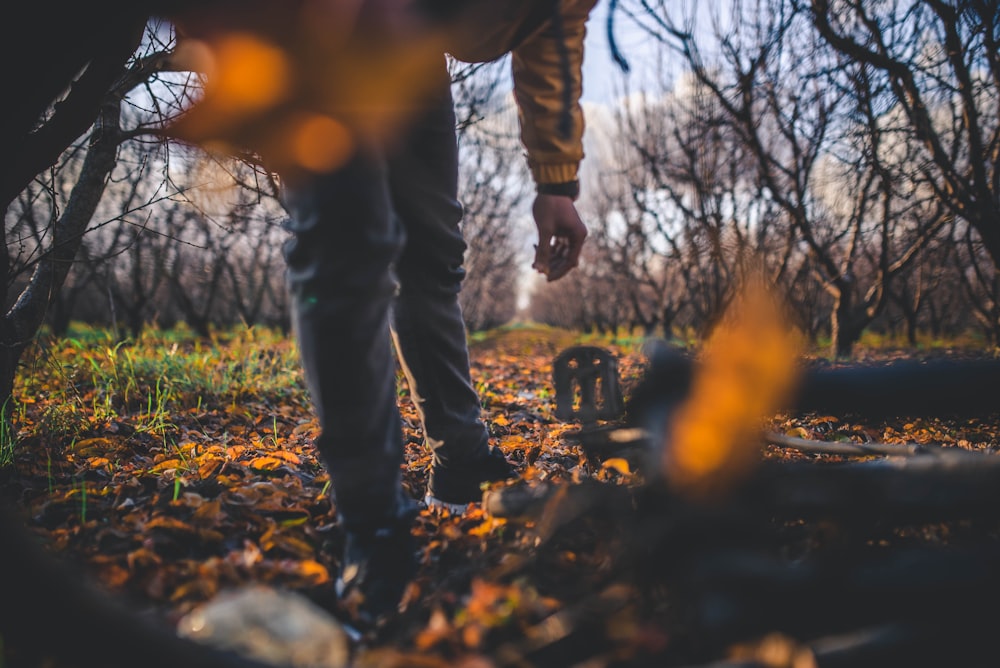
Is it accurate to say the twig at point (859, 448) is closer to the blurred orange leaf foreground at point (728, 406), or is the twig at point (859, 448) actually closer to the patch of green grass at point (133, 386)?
the blurred orange leaf foreground at point (728, 406)

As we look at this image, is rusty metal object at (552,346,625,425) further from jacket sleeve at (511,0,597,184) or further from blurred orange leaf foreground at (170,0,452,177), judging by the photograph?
blurred orange leaf foreground at (170,0,452,177)

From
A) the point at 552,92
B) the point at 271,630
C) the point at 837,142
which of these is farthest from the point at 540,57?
the point at 837,142

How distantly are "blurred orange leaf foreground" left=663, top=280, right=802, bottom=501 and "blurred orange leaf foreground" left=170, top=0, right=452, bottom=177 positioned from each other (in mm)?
837

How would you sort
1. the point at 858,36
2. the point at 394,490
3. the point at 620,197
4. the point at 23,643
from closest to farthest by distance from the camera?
1. the point at 23,643
2. the point at 394,490
3. the point at 858,36
4. the point at 620,197

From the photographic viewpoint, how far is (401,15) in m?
1.05

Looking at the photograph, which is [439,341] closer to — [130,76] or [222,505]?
[222,505]

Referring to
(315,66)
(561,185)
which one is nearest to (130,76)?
(315,66)

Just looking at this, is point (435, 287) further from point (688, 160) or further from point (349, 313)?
point (688, 160)

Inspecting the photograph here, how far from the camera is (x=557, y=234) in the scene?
1.40 m

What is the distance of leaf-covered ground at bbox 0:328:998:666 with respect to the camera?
83 cm

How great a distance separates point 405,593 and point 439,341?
0.68m

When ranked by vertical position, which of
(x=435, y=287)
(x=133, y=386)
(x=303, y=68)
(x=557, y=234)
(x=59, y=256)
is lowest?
(x=133, y=386)

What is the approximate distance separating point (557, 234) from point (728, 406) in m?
0.73

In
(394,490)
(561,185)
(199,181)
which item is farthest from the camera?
(199,181)
